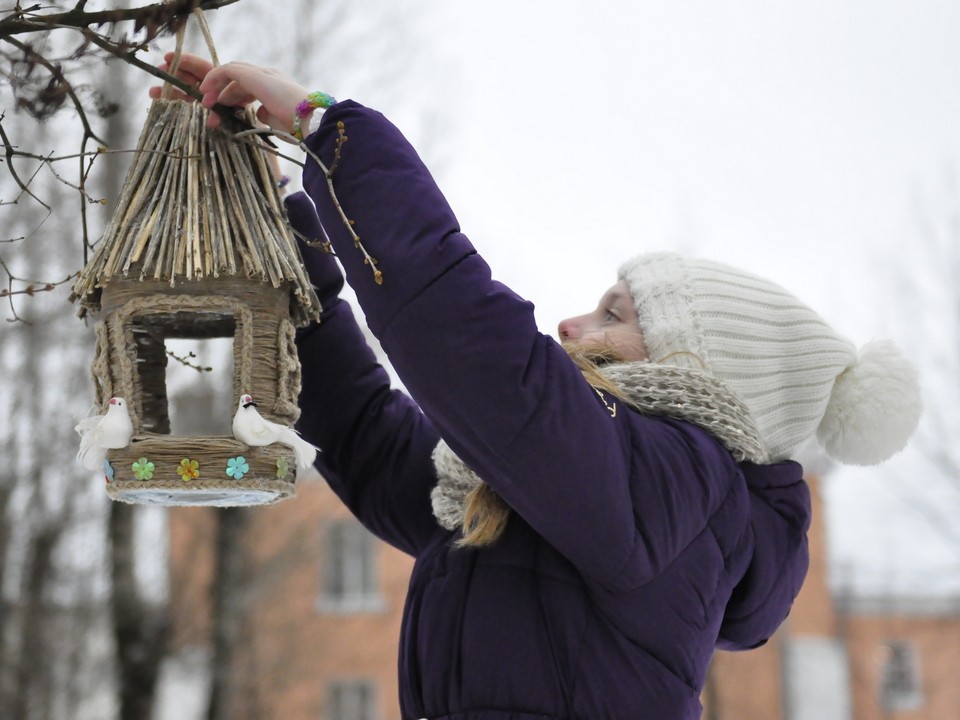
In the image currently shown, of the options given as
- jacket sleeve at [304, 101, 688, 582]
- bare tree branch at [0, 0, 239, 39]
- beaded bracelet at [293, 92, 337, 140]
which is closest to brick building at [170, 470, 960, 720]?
beaded bracelet at [293, 92, 337, 140]

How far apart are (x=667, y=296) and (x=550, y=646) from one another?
69 centimetres

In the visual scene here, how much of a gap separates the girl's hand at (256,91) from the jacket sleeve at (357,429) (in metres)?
0.36

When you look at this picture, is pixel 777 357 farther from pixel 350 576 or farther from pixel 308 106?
pixel 350 576

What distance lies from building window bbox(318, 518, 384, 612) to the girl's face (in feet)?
49.6

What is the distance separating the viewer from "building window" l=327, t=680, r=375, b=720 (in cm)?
1709

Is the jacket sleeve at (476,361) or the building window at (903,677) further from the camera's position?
the building window at (903,677)

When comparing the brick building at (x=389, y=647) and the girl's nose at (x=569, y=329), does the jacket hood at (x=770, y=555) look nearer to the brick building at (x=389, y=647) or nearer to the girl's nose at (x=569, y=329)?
the girl's nose at (x=569, y=329)

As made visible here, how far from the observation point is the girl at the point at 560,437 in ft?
5.38

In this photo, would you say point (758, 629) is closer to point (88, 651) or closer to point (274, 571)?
point (274, 571)

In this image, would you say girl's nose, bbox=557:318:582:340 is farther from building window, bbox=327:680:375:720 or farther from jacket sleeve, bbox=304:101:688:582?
building window, bbox=327:680:375:720

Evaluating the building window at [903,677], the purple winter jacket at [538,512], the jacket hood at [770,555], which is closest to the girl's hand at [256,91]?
the purple winter jacket at [538,512]

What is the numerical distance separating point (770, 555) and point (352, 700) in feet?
52.6

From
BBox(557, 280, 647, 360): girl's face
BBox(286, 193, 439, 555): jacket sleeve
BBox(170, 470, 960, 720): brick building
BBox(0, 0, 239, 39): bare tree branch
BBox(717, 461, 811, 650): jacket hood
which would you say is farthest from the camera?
BBox(170, 470, 960, 720): brick building

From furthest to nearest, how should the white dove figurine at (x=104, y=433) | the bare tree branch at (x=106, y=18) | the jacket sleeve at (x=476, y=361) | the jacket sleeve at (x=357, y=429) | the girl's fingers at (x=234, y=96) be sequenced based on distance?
the jacket sleeve at (x=357, y=429), the girl's fingers at (x=234, y=96), the white dove figurine at (x=104, y=433), the jacket sleeve at (x=476, y=361), the bare tree branch at (x=106, y=18)
